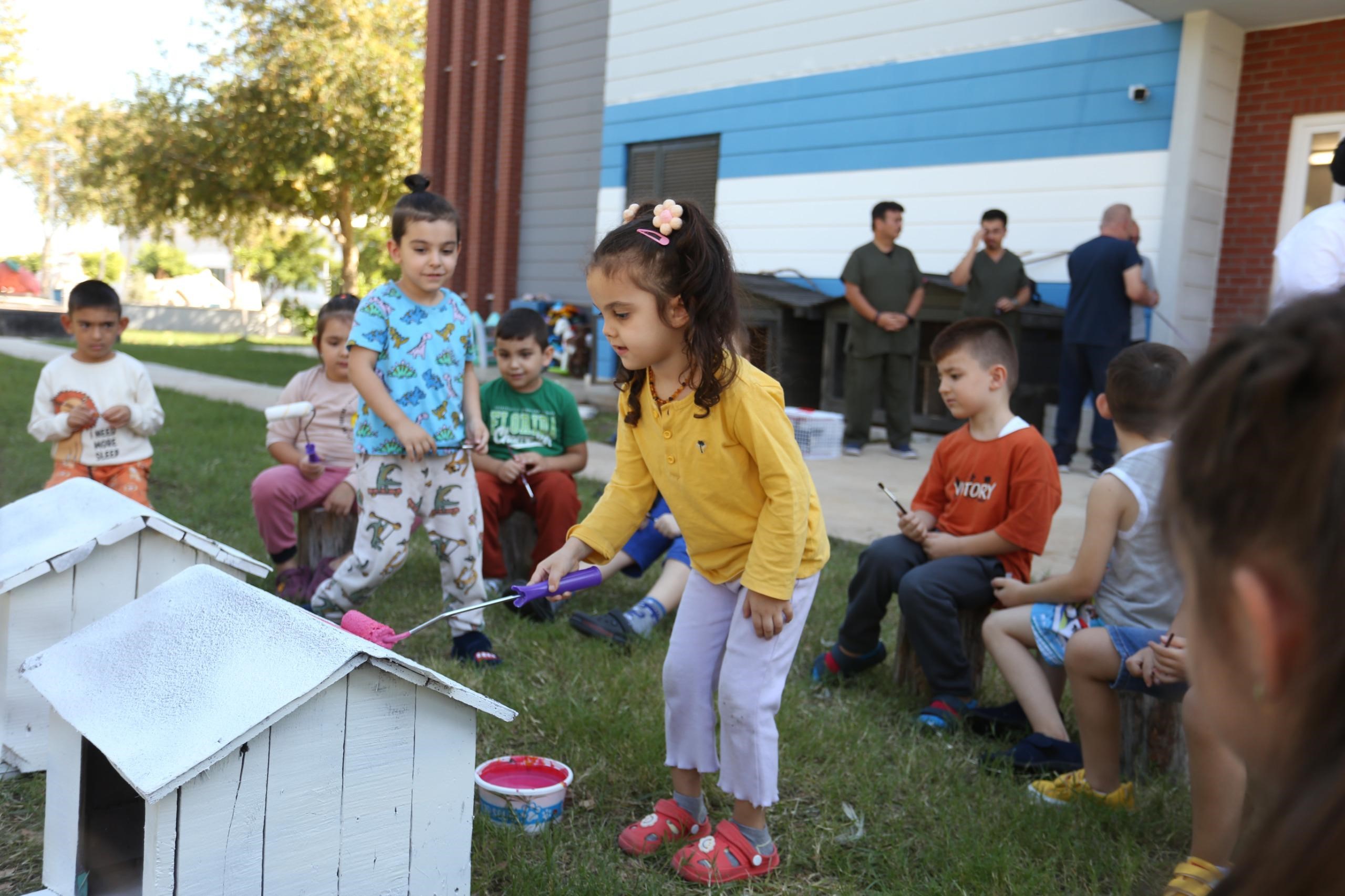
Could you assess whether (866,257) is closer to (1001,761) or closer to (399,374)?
(399,374)

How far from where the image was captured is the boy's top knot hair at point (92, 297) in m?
4.37

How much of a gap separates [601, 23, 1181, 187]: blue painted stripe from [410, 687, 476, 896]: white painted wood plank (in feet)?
24.1

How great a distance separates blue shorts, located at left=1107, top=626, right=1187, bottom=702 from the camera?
272 centimetres

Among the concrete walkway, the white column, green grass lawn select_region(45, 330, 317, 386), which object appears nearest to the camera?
the concrete walkway

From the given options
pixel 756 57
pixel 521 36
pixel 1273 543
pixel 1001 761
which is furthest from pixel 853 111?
pixel 1273 543

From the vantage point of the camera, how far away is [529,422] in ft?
15.4

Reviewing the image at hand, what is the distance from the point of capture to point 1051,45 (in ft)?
27.8

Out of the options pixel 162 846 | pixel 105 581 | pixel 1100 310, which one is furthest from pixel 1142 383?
pixel 1100 310

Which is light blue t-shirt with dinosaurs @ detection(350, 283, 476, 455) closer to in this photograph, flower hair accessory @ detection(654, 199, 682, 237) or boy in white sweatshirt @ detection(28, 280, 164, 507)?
boy in white sweatshirt @ detection(28, 280, 164, 507)

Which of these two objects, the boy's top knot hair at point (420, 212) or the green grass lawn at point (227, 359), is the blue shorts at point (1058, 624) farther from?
the green grass lawn at point (227, 359)

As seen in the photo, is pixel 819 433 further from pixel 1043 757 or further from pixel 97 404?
pixel 1043 757

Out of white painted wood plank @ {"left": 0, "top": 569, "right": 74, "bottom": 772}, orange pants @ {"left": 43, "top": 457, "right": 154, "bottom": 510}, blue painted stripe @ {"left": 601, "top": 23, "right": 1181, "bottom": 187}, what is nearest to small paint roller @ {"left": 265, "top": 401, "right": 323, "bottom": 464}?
orange pants @ {"left": 43, "top": 457, "right": 154, "bottom": 510}

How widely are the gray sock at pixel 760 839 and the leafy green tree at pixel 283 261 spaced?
34.5 meters

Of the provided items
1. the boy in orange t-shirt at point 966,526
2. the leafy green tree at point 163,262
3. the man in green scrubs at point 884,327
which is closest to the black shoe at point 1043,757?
the boy in orange t-shirt at point 966,526
